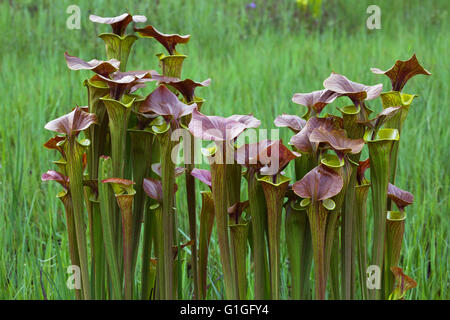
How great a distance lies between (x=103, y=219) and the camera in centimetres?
69

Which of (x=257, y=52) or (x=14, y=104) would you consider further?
(x=257, y=52)

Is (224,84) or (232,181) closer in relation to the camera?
(232,181)

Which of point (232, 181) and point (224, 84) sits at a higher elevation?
point (224, 84)

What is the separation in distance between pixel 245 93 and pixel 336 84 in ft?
5.02

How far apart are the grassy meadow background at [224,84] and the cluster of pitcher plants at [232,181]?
29 centimetres

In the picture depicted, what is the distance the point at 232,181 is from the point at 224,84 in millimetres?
1648

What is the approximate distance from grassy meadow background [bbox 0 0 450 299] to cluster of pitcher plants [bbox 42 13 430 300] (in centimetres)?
29

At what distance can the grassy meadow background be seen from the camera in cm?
125

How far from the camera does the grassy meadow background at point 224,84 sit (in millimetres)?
1252

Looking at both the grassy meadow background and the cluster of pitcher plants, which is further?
the grassy meadow background

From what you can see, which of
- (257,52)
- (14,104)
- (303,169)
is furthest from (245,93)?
(303,169)

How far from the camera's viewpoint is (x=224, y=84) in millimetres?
2318

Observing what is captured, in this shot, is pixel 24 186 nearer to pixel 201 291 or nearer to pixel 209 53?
pixel 201 291
